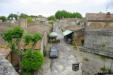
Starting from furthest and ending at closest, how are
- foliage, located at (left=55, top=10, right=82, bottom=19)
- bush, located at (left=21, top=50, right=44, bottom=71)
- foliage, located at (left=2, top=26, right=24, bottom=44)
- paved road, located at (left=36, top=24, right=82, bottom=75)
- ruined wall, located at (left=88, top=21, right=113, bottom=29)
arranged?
foliage, located at (left=55, top=10, right=82, bottom=19) < ruined wall, located at (left=88, top=21, right=113, bottom=29) < paved road, located at (left=36, top=24, right=82, bottom=75) < bush, located at (left=21, top=50, right=44, bottom=71) < foliage, located at (left=2, top=26, right=24, bottom=44)

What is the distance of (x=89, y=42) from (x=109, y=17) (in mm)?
13618

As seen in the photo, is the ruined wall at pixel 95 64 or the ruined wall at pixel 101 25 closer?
the ruined wall at pixel 95 64

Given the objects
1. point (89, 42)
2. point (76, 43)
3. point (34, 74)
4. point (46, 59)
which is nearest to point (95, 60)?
point (89, 42)

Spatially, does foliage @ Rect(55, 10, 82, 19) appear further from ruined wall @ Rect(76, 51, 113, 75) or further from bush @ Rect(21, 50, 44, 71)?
ruined wall @ Rect(76, 51, 113, 75)

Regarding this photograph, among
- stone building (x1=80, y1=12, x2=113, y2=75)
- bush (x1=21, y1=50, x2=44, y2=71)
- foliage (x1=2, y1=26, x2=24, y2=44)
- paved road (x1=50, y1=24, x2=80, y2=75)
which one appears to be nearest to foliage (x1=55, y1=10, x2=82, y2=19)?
paved road (x1=50, y1=24, x2=80, y2=75)

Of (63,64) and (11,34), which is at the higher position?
(11,34)

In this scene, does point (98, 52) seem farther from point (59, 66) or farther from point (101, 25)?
point (101, 25)

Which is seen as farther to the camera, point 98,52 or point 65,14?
point 65,14

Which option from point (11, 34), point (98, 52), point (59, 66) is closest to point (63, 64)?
point (59, 66)

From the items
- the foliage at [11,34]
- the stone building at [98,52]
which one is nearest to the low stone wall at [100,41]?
the stone building at [98,52]

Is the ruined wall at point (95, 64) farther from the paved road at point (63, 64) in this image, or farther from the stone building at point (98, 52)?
the paved road at point (63, 64)

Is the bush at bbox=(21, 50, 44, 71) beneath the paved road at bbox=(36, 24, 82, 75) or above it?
above

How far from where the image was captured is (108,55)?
22.1ft

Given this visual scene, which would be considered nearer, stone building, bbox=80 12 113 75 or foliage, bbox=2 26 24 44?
stone building, bbox=80 12 113 75
